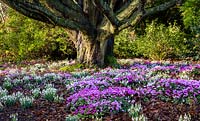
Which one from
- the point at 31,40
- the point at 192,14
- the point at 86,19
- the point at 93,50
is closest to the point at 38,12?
the point at 86,19

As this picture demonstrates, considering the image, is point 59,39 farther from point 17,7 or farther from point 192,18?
point 17,7

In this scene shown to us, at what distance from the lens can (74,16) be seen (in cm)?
1706

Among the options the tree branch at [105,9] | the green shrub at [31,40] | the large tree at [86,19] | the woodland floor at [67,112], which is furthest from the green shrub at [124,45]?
the woodland floor at [67,112]

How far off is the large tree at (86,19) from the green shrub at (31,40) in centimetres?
882

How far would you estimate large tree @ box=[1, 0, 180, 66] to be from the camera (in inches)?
612

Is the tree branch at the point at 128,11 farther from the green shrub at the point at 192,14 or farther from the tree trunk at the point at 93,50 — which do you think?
the green shrub at the point at 192,14

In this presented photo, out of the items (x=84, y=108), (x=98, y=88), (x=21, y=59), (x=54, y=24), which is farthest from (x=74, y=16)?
(x=21, y=59)

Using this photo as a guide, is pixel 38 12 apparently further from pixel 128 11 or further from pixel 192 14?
pixel 192 14

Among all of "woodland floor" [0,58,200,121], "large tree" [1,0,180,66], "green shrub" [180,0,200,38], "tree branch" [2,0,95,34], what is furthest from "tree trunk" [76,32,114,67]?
"green shrub" [180,0,200,38]

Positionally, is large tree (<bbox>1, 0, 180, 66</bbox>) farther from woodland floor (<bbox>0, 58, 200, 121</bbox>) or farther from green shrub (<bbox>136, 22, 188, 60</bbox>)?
woodland floor (<bbox>0, 58, 200, 121</bbox>)

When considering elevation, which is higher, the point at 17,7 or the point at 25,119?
the point at 17,7

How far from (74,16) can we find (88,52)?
1.67 meters

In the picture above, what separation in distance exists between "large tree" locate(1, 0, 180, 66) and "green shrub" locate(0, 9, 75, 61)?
28.9 feet

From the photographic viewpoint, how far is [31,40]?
93.0 feet
